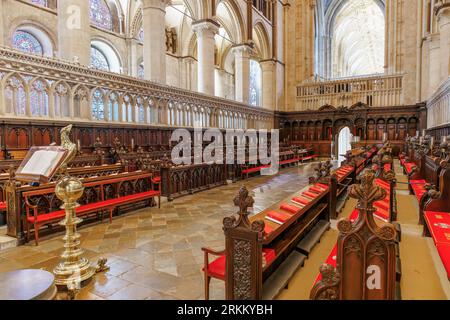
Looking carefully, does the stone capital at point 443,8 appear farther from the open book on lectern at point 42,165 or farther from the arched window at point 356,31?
the arched window at point 356,31

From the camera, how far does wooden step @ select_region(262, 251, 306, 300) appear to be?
8.05 ft

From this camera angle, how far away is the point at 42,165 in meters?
2.94

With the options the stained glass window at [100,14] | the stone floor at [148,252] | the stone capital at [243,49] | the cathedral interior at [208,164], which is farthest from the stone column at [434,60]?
the stained glass window at [100,14]

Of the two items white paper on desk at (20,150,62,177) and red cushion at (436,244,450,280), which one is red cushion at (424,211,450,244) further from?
white paper on desk at (20,150,62,177)

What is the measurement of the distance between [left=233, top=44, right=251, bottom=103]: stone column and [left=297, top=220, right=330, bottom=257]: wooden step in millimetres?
16259

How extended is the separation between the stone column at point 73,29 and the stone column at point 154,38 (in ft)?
11.0

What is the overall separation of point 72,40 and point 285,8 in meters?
20.4

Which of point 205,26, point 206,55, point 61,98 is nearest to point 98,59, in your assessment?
point 206,55

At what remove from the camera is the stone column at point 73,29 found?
29.0 feet

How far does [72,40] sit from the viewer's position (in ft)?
29.6

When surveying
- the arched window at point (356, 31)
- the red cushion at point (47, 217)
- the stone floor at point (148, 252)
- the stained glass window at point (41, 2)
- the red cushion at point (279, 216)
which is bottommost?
the stone floor at point (148, 252)

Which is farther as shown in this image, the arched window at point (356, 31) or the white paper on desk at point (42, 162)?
the arched window at point (356, 31)
